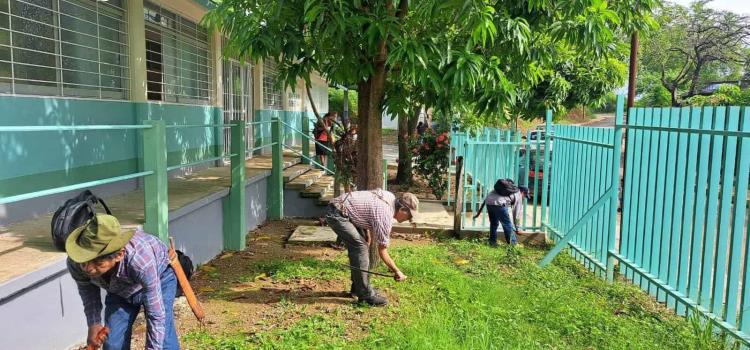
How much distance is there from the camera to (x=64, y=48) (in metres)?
5.77

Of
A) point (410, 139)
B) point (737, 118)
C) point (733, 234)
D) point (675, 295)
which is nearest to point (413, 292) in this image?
point (675, 295)

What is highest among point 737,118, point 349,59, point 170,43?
point 170,43

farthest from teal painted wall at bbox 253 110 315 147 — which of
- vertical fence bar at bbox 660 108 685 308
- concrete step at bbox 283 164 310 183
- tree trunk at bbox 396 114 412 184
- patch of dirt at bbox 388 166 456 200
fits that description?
vertical fence bar at bbox 660 108 685 308

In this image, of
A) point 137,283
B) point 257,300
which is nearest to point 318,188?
point 257,300

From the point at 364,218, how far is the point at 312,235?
10.4 feet

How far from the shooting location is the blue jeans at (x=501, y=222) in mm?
7367

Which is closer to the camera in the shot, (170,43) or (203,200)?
(203,200)

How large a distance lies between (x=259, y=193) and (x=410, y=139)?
16.0 ft

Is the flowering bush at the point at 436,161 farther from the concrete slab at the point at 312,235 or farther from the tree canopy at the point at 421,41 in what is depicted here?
the tree canopy at the point at 421,41

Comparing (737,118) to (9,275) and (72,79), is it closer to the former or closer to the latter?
(9,275)

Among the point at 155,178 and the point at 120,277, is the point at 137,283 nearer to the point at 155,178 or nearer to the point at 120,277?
the point at 120,277

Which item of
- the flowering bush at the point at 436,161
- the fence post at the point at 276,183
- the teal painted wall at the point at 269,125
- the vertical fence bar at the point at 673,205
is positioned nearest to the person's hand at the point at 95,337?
the vertical fence bar at the point at 673,205

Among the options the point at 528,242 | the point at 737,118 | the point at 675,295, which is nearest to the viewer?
the point at 737,118

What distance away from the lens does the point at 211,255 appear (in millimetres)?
6570
